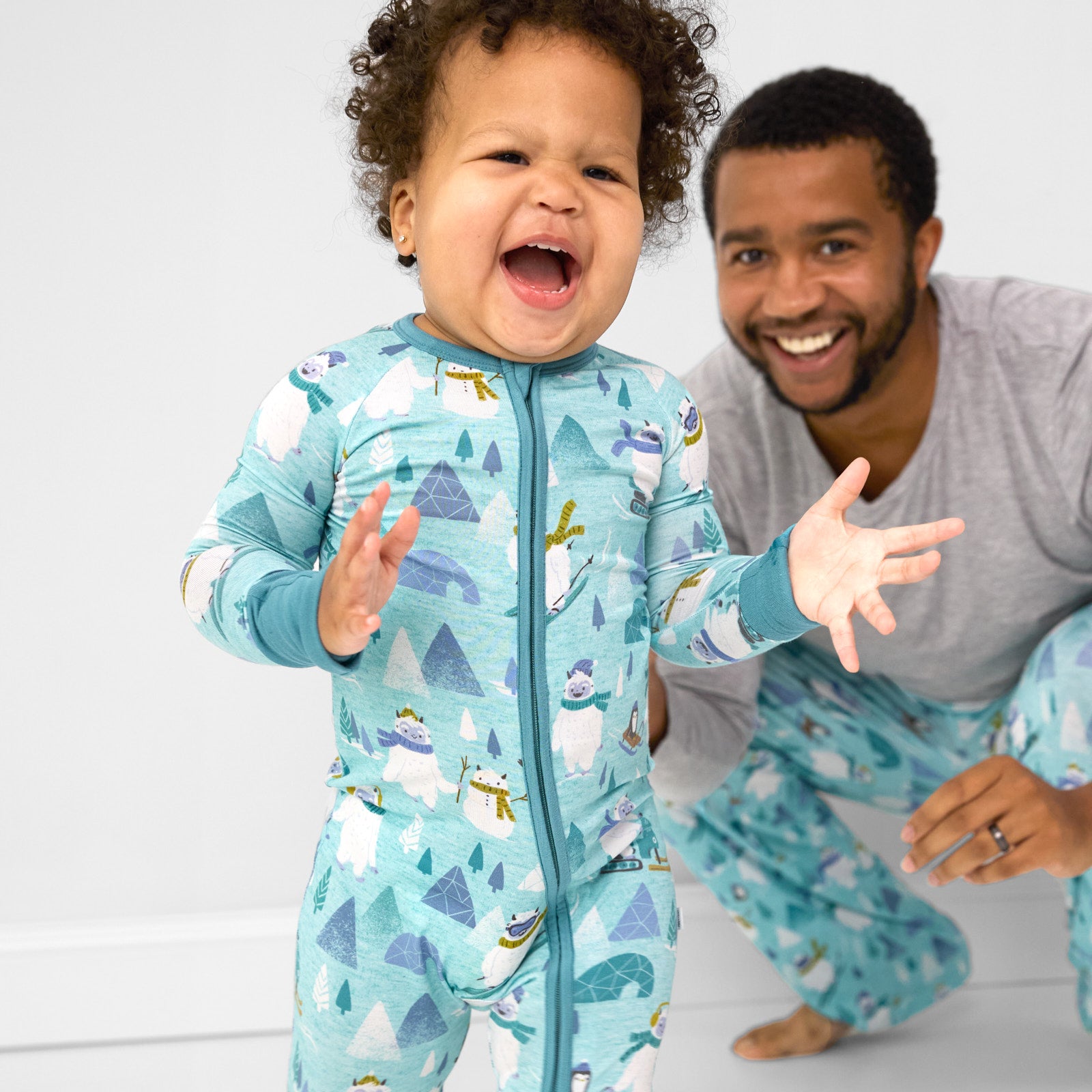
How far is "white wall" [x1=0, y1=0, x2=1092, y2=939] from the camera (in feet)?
4.89

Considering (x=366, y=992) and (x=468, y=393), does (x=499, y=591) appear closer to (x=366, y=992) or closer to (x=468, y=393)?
(x=468, y=393)

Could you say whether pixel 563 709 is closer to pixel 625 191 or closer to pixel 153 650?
pixel 625 191

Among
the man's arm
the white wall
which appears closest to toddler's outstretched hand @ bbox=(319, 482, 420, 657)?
the man's arm

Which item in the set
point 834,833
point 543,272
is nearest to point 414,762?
point 543,272

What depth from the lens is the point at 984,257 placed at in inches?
67.5

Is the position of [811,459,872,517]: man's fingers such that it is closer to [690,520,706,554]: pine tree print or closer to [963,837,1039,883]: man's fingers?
[690,520,706,554]: pine tree print

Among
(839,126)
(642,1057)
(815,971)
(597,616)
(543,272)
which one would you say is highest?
(839,126)

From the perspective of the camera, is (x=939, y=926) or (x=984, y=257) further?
(x=984, y=257)

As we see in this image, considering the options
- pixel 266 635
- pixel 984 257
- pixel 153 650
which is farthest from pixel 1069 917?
pixel 153 650

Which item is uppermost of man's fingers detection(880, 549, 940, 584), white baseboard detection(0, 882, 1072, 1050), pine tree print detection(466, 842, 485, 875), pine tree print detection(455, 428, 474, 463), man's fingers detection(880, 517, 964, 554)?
pine tree print detection(455, 428, 474, 463)

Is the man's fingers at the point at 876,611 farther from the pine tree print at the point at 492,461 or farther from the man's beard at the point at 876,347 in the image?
the man's beard at the point at 876,347

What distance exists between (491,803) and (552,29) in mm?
545

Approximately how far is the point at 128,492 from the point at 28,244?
0.32 m

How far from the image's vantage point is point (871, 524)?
141cm
